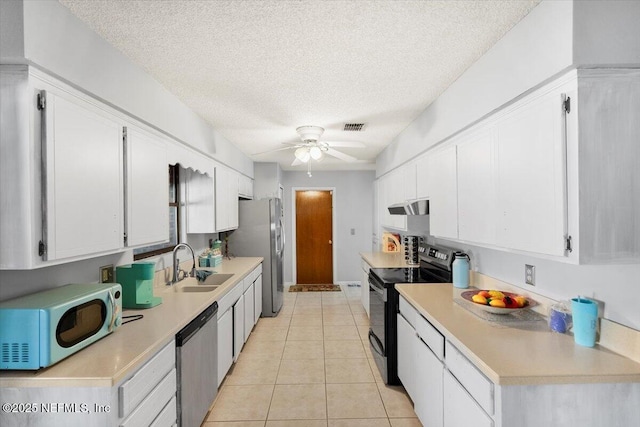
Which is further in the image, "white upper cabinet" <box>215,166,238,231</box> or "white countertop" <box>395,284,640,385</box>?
"white upper cabinet" <box>215,166,238,231</box>

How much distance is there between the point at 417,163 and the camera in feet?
11.8

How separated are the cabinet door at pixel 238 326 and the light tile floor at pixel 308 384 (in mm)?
163

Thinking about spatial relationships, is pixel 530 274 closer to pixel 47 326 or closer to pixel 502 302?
pixel 502 302

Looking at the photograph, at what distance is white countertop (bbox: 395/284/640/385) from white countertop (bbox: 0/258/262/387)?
1.49 meters

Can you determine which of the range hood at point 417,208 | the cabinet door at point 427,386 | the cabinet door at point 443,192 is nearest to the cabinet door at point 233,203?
the range hood at point 417,208

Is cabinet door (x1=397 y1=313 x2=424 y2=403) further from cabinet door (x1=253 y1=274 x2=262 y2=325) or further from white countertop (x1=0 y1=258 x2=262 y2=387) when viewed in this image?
cabinet door (x1=253 y1=274 x2=262 y2=325)

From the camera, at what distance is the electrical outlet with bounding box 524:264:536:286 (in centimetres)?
211

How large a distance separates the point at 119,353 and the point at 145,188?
43.7 inches

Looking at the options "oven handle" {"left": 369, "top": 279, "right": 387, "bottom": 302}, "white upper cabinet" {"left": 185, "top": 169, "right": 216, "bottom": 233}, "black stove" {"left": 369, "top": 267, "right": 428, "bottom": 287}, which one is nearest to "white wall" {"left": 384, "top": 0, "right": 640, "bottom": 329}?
"black stove" {"left": 369, "top": 267, "right": 428, "bottom": 287}

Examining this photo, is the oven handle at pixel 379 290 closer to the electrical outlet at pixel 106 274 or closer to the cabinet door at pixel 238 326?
the cabinet door at pixel 238 326

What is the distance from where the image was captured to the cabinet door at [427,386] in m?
2.01

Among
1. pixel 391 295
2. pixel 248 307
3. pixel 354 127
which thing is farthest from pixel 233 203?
pixel 391 295


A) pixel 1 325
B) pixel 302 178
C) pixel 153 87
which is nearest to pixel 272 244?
pixel 302 178

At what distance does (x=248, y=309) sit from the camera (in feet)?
12.9
